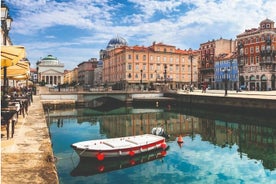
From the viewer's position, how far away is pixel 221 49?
10112 cm

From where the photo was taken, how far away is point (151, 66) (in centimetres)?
8675

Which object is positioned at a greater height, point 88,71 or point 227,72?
point 88,71

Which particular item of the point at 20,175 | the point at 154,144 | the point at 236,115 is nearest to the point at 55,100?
the point at 236,115

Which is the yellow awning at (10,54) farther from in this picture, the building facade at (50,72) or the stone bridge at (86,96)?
the building facade at (50,72)

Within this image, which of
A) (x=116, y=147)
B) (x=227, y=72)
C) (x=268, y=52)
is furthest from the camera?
(x=227, y=72)

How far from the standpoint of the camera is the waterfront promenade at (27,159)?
6859mm

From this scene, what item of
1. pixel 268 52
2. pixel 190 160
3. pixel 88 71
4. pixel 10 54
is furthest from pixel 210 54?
pixel 10 54

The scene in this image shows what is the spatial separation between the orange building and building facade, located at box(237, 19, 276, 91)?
15223 mm

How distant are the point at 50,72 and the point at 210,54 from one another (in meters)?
82.2

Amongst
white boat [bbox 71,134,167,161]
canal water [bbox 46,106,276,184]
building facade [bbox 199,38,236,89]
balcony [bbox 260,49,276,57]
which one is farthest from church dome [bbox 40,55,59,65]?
white boat [bbox 71,134,167,161]

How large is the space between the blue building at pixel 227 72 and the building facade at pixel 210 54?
367 centimetres

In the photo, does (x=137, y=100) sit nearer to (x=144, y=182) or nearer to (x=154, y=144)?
(x=154, y=144)

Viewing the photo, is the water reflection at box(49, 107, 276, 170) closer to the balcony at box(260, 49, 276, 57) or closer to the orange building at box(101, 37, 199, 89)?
the balcony at box(260, 49, 276, 57)

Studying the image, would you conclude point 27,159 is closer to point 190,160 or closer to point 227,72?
point 190,160
